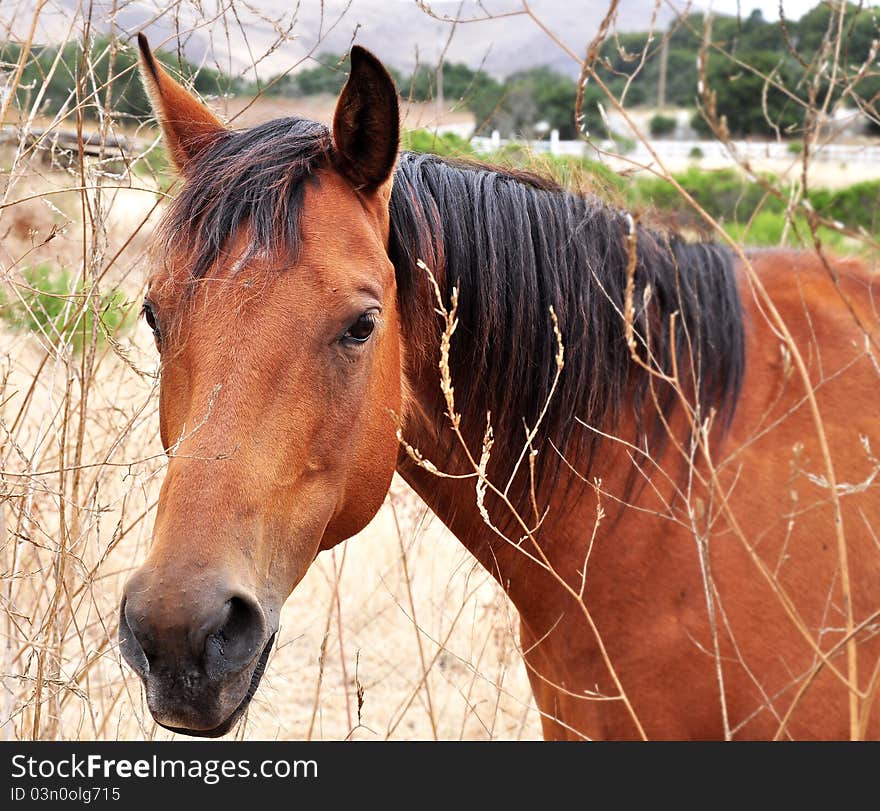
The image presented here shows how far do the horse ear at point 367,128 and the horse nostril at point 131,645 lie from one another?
1191 mm

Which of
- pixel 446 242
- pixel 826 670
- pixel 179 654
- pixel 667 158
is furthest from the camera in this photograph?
pixel 667 158

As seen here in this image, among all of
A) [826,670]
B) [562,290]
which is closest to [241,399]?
[562,290]

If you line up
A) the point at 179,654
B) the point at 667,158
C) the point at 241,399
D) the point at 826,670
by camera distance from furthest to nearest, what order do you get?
the point at 667,158
the point at 826,670
the point at 241,399
the point at 179,654

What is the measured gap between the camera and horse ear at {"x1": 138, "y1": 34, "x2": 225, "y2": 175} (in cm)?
239

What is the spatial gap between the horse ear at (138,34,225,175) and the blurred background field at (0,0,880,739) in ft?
0.66

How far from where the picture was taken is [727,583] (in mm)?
2350

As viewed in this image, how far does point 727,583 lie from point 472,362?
0.94 m

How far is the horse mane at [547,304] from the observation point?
96.4 inches

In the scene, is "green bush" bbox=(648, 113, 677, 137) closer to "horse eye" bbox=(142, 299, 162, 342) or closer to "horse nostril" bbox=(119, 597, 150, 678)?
"horse eye" bbox=(142, 299, 162, 342)

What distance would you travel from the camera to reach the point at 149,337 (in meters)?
8.20

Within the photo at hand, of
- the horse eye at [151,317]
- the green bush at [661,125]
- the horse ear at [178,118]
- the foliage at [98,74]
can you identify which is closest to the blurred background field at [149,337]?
the foliage at [98,74]

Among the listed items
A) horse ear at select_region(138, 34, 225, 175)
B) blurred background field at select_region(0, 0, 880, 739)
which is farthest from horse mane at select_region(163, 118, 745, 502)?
blurred background field at select_region(0, 0, 880, 739)
